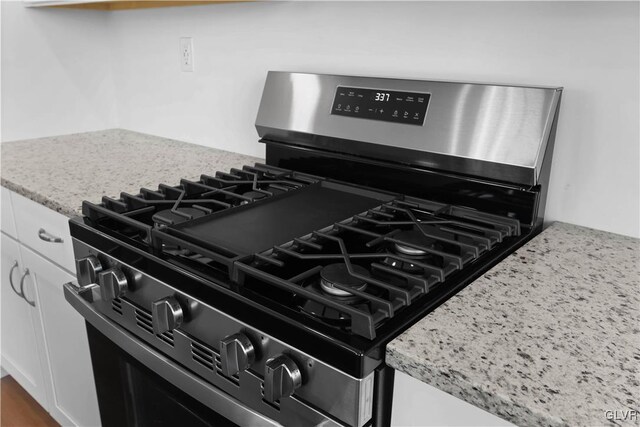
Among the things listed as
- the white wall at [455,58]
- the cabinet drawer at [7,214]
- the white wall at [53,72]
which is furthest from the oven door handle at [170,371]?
the white wall at [53,72]

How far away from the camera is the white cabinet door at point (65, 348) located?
132 centimetres

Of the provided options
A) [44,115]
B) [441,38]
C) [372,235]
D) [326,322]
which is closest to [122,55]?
[44,115]

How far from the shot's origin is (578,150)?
102 centimetres

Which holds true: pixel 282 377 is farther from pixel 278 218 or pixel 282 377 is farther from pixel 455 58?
pixel 455 58

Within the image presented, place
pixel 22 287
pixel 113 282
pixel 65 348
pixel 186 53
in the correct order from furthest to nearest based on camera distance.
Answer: pixel 186 53
pixel 22 287
pixel 65 348
pixel 113 282

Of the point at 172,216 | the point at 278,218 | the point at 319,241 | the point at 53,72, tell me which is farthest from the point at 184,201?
the point at 53,72

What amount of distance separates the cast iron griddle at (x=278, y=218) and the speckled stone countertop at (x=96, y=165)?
1.24ft

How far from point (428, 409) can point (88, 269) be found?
0.73 m

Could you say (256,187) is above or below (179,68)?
below

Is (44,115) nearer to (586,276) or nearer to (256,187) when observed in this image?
(256,187)

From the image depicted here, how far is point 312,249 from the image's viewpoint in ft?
2.83

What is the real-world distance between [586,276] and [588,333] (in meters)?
0.19

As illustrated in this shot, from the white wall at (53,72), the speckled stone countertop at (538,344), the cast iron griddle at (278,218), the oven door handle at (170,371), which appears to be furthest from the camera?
the white wall at (53,72)

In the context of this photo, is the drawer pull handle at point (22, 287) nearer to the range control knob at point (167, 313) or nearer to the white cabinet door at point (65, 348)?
the white cabinet door at point (65, 348)
